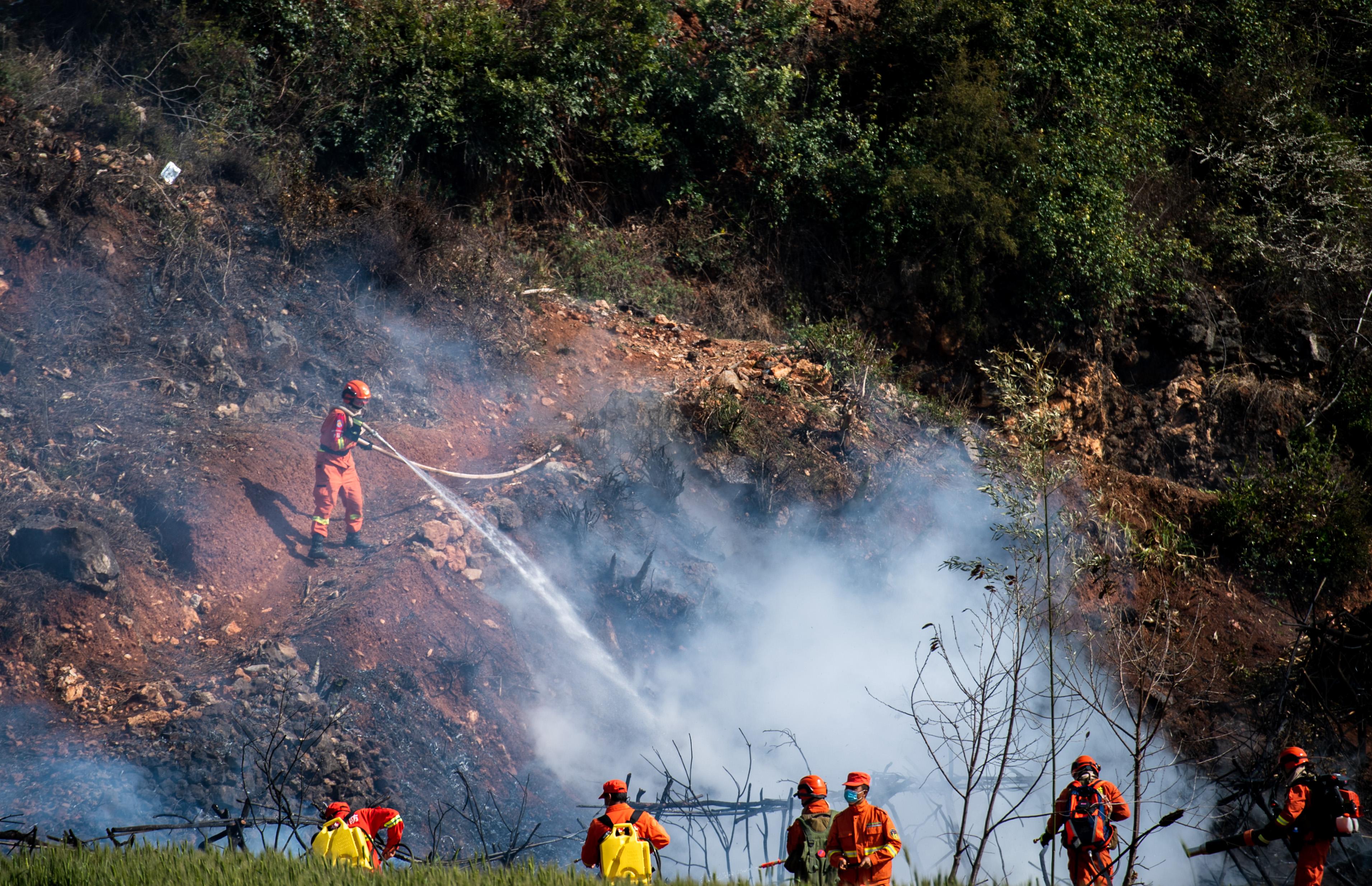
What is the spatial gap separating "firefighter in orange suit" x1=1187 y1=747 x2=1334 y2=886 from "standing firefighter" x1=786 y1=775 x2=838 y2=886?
2.70 metres

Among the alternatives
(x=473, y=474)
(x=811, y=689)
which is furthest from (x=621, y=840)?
(x=473, y=474)

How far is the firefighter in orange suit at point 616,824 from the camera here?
5832 millimetres

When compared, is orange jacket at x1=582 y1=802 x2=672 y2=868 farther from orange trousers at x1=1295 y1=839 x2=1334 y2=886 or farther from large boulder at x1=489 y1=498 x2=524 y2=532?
large boulder at x1=489 y1=498 x2=524 y2=532

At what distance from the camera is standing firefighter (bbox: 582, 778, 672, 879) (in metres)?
5.68

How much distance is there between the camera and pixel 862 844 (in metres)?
6.04

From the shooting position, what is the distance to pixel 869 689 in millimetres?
11555

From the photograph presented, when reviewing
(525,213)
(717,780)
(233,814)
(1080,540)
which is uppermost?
(525,213)

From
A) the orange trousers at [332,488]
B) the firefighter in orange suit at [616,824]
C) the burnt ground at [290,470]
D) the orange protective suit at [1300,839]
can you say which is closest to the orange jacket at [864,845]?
the firefighter in orange suit at [616,824]

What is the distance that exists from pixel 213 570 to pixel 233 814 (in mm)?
2871

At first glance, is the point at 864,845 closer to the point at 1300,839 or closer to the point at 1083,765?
the point at 1083,765

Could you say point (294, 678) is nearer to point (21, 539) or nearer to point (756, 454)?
point (21, 539)

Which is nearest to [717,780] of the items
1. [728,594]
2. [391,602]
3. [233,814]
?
[728,594]

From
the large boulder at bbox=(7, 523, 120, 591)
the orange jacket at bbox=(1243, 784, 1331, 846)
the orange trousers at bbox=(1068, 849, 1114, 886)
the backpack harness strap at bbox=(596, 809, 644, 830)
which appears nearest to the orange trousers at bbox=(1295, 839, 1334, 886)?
the orange jacket at bbox=(1243, 784, 1331, 846)

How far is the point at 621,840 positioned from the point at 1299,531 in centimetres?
1264
